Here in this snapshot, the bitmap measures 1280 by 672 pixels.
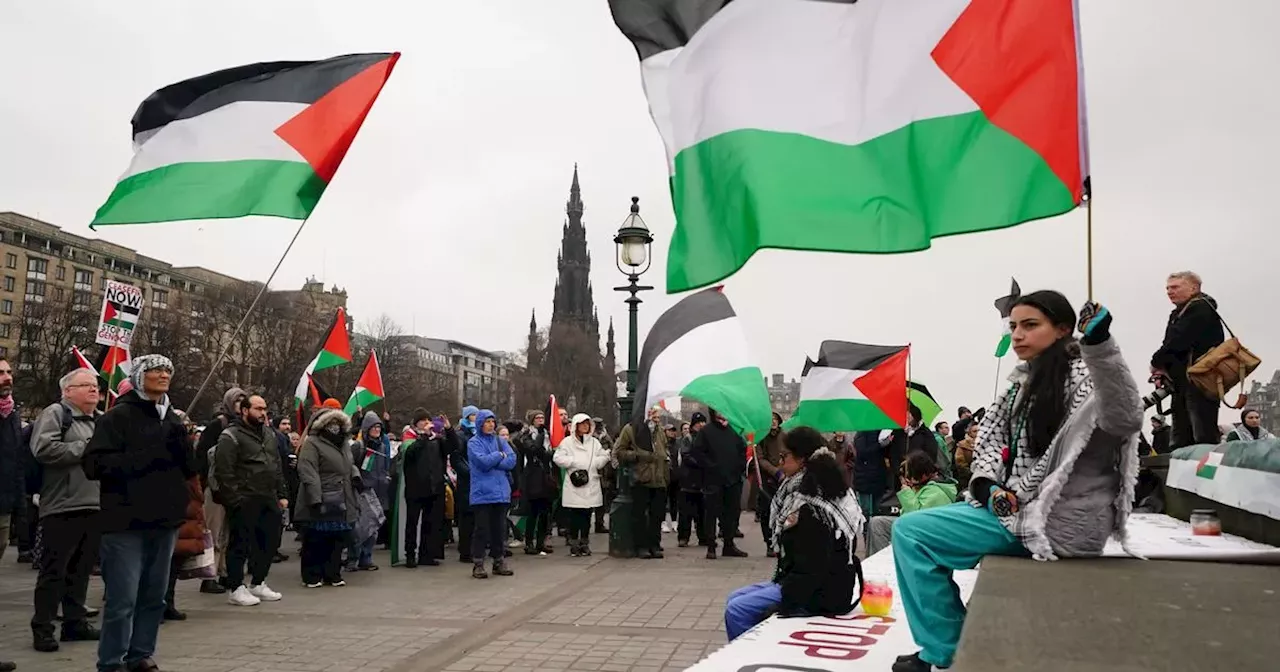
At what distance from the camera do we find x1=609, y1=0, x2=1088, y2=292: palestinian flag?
3.96m

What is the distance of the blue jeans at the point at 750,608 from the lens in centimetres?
514

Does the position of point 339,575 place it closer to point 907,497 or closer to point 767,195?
point 907,497

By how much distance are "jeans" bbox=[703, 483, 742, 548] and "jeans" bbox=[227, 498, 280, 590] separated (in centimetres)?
598

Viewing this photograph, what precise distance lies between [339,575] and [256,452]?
2090 millimetres

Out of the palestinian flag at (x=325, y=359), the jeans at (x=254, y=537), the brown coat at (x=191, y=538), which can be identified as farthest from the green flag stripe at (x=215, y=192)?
the palestinian flag at (x=325, y=359)

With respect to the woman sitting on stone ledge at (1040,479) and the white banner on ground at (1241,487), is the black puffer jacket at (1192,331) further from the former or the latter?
the woman sitting on stone ledge at (1040,479)

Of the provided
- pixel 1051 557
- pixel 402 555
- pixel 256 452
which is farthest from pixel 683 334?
pixel 1051 557

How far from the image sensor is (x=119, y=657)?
566 centimetres

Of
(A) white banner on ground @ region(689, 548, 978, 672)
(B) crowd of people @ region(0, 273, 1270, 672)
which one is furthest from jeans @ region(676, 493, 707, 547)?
(A) white banner on ground @ region(689, 548, 978, 672)

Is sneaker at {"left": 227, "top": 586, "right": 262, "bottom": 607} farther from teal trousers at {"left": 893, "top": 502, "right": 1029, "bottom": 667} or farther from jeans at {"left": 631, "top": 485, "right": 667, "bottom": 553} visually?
teal trousers at {"left": 893, "top": 502, "right": 1029, "bottom": 667}

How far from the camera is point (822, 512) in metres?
5.07

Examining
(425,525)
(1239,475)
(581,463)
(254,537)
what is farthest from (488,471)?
(1239,475)

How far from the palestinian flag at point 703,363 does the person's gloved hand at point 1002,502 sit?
20.7 feet

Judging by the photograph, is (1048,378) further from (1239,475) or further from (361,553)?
(361,553)
